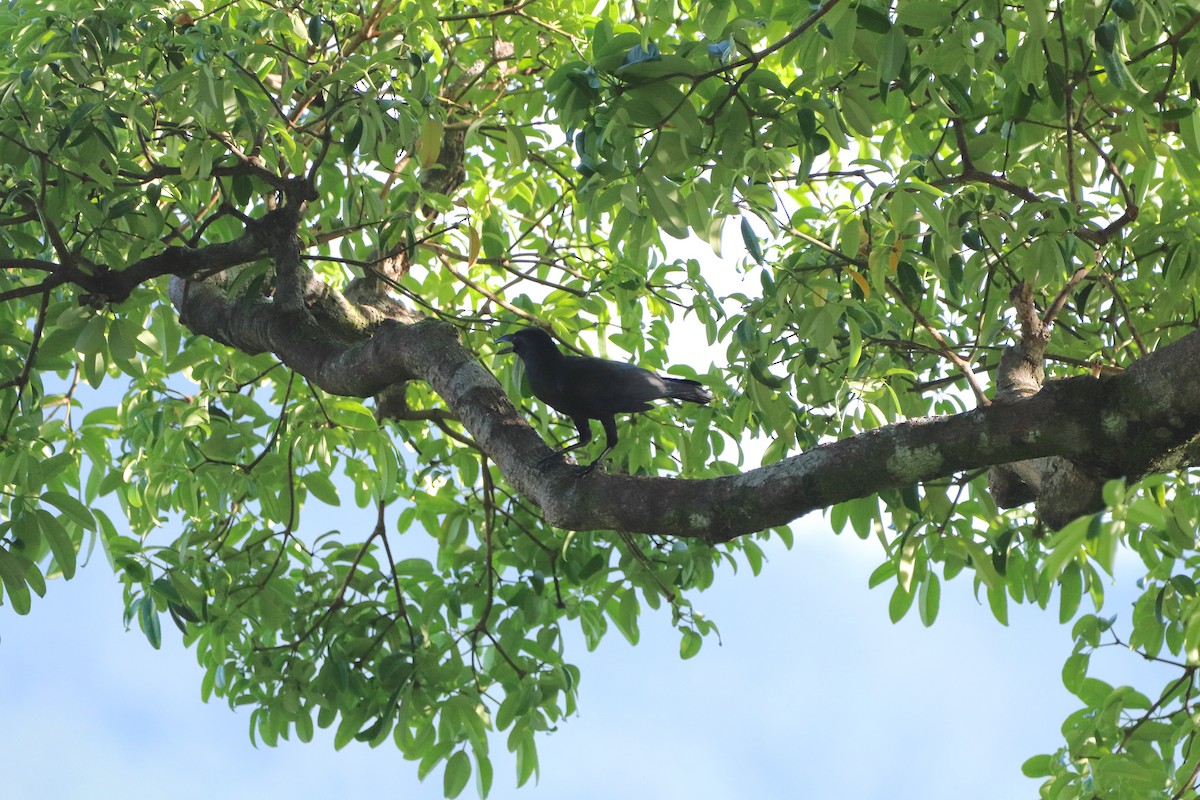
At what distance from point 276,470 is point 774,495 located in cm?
214

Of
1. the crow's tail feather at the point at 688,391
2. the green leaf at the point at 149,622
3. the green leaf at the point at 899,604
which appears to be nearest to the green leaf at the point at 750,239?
the crow's tail feather at the point at 688,391

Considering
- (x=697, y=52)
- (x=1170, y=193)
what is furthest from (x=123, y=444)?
(x=1170, y=193)

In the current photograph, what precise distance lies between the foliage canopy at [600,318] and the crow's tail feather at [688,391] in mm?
150

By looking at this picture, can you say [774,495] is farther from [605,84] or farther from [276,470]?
[276,470]

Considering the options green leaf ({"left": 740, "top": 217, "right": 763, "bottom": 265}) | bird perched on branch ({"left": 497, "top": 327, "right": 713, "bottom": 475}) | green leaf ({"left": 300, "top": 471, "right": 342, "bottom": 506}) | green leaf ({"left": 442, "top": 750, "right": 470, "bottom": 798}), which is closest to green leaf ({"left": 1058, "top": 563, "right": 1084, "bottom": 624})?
bird perched on branch ({"left": 497, "top": 327, "right": 713, "bottom": 475})

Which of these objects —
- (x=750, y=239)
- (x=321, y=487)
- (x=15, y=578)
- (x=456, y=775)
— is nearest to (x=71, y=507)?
(x=15, y=578)

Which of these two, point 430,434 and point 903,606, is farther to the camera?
point 430,434

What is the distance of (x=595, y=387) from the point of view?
10.1 feet

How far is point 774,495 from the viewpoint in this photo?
2021mm

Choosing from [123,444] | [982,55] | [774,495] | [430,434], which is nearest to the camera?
[774,495]

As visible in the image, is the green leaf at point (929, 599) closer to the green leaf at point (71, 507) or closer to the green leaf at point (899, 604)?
the green leaf at point (899, 604)

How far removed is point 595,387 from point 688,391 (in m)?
0.27

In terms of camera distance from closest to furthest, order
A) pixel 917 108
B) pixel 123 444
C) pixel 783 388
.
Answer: pixel 917 108 → pixel 783 388 → pixel 123 444

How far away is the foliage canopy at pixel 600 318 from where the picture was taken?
2.07 metres
